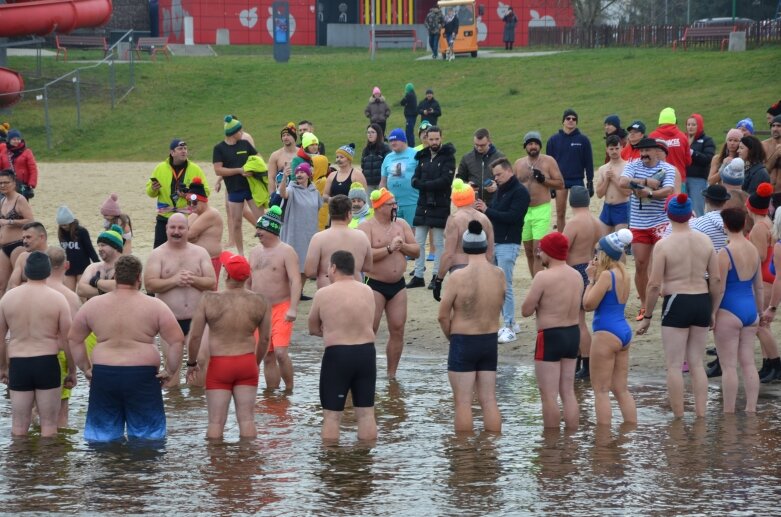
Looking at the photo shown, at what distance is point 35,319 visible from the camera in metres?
A: 9.63

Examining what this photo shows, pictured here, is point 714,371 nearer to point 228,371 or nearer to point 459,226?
point 459,226

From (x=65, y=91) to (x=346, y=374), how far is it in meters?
32.3

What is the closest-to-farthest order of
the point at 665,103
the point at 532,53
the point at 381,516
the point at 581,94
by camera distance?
the point at 381,516 → the point at 665,103 → the point at 581,94 → the point at 532,53

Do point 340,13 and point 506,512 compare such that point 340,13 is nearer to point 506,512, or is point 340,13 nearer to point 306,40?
point 306,40

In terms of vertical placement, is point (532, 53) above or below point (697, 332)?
above

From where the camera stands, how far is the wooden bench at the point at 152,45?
47144mm

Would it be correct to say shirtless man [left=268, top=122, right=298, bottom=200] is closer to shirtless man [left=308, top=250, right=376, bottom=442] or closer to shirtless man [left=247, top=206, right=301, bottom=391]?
shirtless man [left=247, top=206, right=301, bottom=391]

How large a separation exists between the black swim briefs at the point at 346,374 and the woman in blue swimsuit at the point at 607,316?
1.83 meters

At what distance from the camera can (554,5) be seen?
54219 millimetres

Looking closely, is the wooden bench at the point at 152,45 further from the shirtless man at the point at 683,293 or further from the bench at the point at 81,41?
the shirtless man at the point at 683,293

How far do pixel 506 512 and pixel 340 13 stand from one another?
48.8m

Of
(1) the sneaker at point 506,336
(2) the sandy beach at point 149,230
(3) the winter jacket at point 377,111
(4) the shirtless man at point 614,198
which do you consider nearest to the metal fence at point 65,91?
(2) the sandy beach at point 149,230

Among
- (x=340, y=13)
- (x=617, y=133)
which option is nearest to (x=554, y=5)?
(x=340, y=13)

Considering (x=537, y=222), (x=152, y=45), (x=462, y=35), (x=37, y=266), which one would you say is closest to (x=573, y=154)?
(x=537, y=222)
